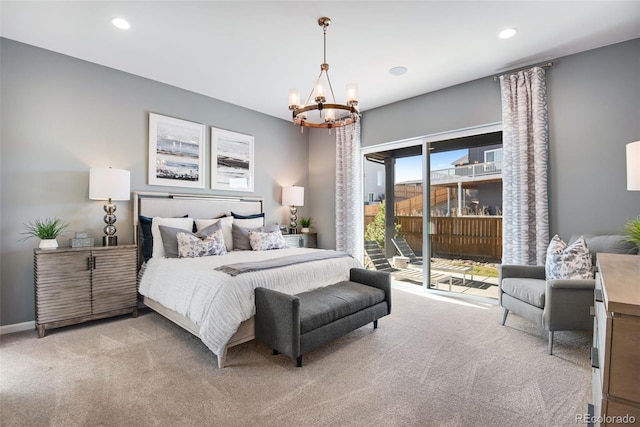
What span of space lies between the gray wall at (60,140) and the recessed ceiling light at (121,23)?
1.05 m

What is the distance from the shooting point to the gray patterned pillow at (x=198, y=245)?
3.32 m

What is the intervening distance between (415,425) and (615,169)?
129 inches

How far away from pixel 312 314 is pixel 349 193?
10.2ft

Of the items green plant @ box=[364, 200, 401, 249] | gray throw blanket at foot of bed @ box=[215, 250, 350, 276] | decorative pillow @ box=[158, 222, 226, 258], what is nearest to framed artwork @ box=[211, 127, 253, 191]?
decorative pillow @ box=[158, 222, 226, 258]

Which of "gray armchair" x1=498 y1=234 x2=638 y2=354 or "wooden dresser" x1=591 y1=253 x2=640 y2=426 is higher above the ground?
"wooden dresser" x1=591 y1=253 x2=640 y2=426

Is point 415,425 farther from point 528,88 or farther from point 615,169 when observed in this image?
point 528,88

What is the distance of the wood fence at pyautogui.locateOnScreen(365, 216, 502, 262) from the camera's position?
401 centimetres

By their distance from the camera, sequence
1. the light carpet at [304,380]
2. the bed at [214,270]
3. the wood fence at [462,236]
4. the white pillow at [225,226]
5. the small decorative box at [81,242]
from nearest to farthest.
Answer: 1. the light carpet at [304,380]
2. the bed at [214,270]
3. the small decorative box at [81,242]
4. the white pillow at [225,226]
5. the wood fence at [462,236]

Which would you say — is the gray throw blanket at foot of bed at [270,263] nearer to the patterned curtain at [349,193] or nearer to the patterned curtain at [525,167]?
the patterned curtain at [349,193]

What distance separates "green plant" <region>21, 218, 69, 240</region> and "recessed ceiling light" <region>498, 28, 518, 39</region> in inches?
193

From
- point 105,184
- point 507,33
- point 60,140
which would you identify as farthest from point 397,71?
point 60,140

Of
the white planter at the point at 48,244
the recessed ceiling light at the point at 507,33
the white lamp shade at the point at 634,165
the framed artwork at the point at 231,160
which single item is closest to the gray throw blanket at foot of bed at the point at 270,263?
the white planter at the point at 48,244

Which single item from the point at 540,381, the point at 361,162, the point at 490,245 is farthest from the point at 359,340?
the point at 361,162

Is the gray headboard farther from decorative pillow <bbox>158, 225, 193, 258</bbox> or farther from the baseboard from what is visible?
the baseboard
